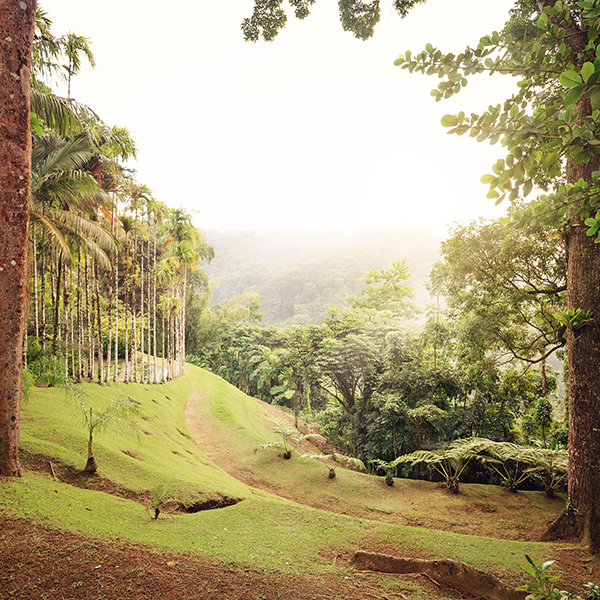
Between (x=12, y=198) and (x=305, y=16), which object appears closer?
(x=12, y=198)

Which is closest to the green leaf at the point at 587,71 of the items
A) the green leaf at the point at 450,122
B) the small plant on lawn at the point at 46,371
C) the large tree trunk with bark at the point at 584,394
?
the green leaf at the point at 450,122

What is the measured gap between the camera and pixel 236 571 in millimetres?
3623

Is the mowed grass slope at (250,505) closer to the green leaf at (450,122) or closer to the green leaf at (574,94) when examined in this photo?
the green leaf at (450,122)

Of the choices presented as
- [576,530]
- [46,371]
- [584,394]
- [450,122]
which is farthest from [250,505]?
[46,371]

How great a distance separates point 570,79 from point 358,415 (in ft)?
42.4

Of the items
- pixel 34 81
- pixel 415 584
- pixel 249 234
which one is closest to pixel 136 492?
pixel 415 584

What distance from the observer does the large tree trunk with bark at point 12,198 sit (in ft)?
14.9

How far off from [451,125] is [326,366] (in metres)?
11.3

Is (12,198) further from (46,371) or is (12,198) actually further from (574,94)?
(46,371)

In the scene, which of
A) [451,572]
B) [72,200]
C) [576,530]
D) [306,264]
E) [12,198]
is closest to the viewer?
[451,572]

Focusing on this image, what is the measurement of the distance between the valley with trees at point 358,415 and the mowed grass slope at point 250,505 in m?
0.06

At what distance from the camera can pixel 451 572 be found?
12.7 ft

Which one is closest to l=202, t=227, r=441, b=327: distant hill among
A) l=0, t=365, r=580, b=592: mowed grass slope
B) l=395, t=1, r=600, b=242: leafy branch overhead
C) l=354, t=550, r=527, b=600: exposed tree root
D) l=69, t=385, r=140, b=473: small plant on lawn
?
l=0, t=365, r=580, b=592: mowed grass slope

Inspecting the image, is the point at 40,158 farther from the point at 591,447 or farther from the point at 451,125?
the point at 591,447
